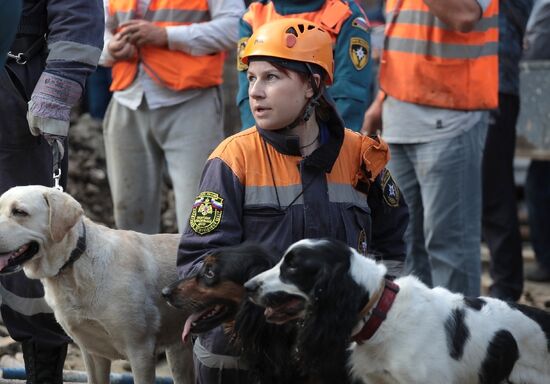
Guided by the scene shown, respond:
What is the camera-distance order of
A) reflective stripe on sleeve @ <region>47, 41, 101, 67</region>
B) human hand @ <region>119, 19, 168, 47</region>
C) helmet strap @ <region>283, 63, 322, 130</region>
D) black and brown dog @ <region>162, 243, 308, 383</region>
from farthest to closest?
1. human hand @ <region>119, 19, 168, 47</region>
2. reflective stripe on sleeve @ <region>47, 41, 101, 67</region>
3. helmet strap @ <region>283, 63, 322, 130</region>
4. black and brown dog @ <region>162, 243, 308, 383</region>

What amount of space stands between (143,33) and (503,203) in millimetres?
2929

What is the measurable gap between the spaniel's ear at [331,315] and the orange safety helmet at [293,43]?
1157mm

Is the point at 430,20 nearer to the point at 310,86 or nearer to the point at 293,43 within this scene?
the point at 310,86

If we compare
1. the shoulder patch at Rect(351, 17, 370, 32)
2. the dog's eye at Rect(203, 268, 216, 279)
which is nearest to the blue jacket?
the shoulder patch at Rect(351, 17, 370, 32)

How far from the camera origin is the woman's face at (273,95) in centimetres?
486

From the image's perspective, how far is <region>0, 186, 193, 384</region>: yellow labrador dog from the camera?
16.6 ft

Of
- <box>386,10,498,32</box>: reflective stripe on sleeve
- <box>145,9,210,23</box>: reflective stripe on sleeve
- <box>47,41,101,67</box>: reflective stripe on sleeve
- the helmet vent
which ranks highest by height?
the helmet vent

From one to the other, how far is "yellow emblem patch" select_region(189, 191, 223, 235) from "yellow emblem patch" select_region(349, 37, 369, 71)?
5.57 ft

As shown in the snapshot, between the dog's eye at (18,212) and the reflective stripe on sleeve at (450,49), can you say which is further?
the reflective stripe on sleeve at (450,49)

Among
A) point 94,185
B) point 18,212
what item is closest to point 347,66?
point 18,212

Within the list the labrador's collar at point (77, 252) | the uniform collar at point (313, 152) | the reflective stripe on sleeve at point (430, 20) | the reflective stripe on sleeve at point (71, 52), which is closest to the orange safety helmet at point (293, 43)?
the uniform collar at point (313, 152)

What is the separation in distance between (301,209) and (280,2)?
70.4 inches

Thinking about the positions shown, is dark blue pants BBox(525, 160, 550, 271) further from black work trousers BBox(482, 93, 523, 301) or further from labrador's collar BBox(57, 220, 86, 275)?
labrador's collar BBox(57, 220, 86, 275)

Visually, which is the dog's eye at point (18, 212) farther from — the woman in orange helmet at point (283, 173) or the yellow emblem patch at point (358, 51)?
the yellow emblem patch at point (358, 51)
